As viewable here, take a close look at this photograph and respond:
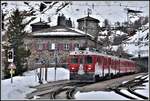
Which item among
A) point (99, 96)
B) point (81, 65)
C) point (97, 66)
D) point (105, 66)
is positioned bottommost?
point (99, 96)

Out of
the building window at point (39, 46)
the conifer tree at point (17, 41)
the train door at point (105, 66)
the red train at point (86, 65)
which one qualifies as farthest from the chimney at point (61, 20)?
the red train at point (86, 65)

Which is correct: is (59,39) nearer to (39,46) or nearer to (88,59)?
(39,46)

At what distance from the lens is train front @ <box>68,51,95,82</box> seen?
29281 mm

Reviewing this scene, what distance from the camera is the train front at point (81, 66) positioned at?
29.3m

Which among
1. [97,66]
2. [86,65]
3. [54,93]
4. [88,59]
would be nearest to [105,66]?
[97,66]

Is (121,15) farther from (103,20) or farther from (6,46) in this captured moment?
(6,46)

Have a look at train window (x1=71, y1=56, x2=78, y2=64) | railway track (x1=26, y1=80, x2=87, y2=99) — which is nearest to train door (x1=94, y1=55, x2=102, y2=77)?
train window (x1=71, y1=56, x2=78, y2=64)

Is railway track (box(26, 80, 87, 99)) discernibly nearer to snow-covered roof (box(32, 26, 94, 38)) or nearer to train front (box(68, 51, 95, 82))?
train front (box(68, 51, 95, 82))

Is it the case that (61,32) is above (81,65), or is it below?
above

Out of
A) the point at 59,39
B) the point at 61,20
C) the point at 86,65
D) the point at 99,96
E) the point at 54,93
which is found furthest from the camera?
the point at 61,20

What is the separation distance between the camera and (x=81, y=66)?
1169 inches

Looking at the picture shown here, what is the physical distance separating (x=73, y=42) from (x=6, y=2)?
58.3ft

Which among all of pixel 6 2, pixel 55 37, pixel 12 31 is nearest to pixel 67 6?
pixel 55 37

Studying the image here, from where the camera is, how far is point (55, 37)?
186 ft
